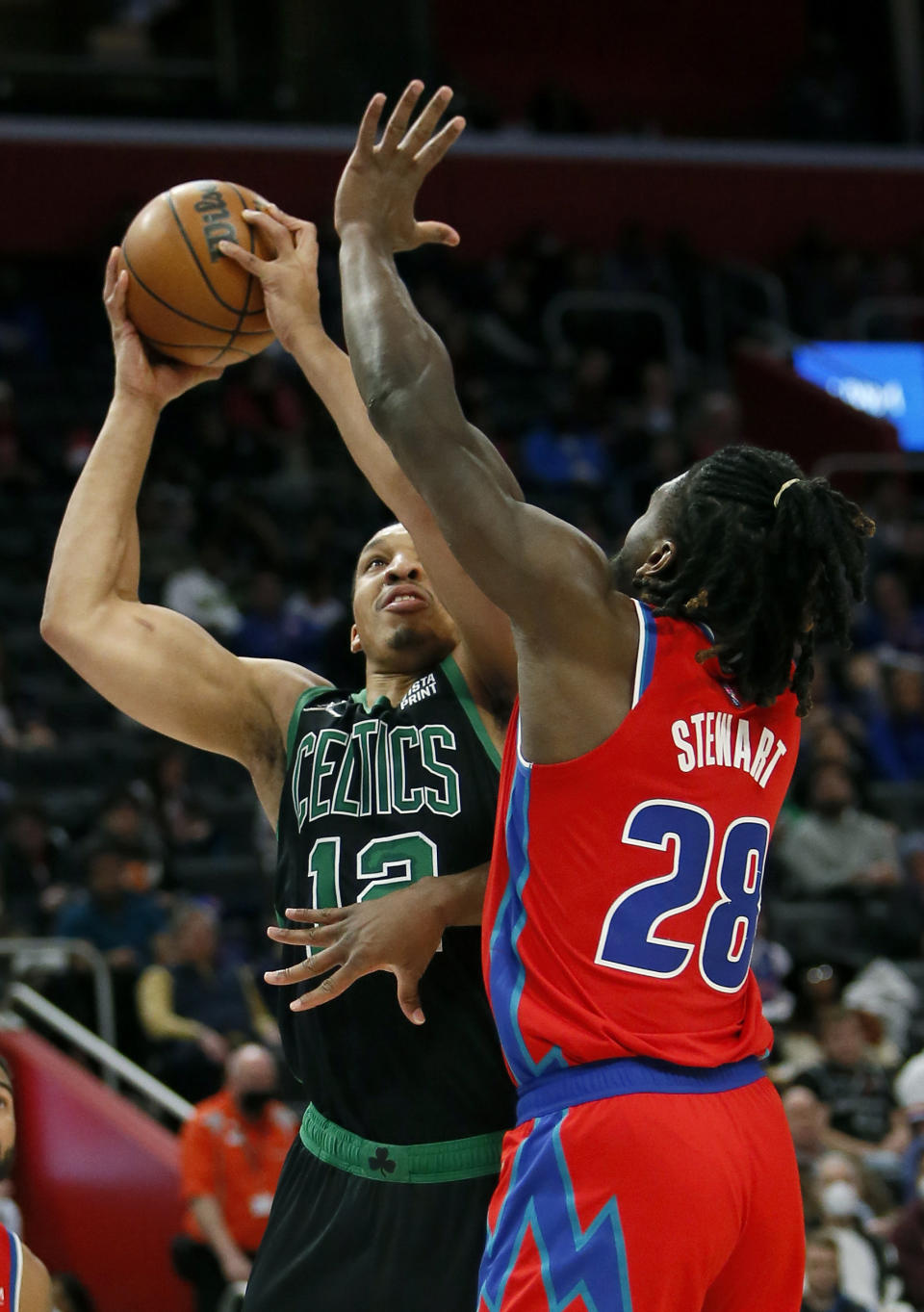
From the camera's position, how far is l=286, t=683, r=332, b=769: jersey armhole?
3527 millimetres

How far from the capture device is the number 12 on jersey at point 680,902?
8.84ft

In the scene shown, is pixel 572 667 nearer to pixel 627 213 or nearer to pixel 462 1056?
pixel 462 1056

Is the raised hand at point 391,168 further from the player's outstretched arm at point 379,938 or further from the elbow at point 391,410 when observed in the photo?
the player's outstretched arm at point 379,938

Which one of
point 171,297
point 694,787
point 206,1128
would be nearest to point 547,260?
point 206,1128

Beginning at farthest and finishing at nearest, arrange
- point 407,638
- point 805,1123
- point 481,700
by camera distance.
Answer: point 805,1123 → point 407,638 → point 481,700

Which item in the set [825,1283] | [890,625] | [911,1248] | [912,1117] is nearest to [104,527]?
[825,1283]

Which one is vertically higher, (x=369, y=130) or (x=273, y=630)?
(x=369, y=130)

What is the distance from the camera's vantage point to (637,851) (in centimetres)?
270

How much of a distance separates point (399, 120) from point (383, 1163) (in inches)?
69.8

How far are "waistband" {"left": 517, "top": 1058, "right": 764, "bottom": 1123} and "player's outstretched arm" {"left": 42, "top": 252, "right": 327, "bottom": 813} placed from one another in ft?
3.54

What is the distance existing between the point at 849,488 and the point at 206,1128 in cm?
1055

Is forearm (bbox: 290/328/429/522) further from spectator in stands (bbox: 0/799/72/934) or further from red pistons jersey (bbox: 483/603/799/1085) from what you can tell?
spectator in stands (bbox: 0/799/72/934)

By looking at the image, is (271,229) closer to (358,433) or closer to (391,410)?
(358,433)

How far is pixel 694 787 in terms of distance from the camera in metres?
2.74
